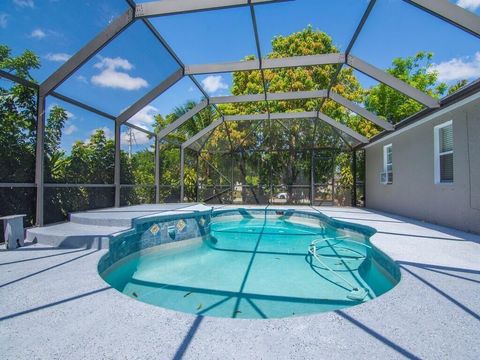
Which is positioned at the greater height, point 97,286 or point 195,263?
point 97,286

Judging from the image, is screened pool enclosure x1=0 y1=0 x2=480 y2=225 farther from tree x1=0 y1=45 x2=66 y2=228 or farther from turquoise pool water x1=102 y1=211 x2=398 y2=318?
turquoise pool water x1=102 y1=211 x2=398 y2=318

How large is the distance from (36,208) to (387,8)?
8.01m

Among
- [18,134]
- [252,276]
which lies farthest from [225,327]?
[18,134]

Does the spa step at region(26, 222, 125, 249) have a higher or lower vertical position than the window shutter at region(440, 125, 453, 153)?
lower

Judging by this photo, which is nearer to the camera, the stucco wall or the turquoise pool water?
the turquoise pool water

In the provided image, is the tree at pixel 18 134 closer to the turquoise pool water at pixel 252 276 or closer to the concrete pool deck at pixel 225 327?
the turquoise pool water at pixel 252 276

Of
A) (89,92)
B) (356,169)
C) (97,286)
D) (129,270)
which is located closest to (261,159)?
(356,169)

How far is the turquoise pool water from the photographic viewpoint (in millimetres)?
3479

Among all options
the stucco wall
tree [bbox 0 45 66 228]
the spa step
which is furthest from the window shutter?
tree [bbox 0 45 66 228]

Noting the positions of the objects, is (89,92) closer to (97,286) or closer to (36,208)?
(36,208)

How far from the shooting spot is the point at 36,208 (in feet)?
17.7

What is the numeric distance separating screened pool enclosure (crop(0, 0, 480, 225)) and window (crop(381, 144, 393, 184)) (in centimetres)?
147

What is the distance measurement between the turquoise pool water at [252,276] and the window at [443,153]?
8.27 feet

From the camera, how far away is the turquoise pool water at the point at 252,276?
3479mm
